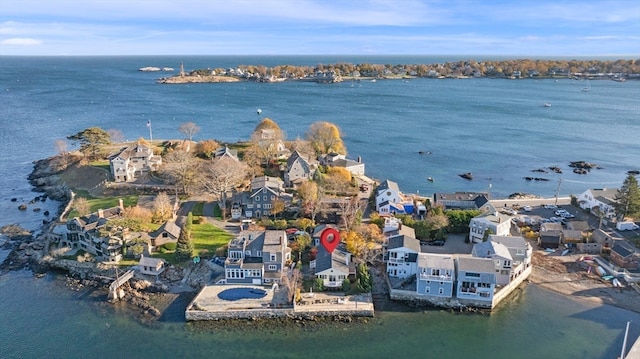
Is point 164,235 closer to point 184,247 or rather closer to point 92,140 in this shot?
point 184,247

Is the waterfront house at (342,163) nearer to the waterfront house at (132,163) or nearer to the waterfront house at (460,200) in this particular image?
the waterfront house at (460,200)

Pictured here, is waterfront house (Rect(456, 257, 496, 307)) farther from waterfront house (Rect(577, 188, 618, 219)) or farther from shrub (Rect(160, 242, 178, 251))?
shrub (Rect(160, 242, 178, 251))

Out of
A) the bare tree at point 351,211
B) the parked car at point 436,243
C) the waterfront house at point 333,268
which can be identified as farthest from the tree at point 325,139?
the waterfront house at point 333,268

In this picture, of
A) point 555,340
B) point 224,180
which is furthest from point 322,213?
point 555,340

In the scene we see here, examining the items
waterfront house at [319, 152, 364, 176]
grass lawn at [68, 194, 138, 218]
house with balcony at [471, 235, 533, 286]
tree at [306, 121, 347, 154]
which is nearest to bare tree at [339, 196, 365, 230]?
house with balcony at [471, 235, 533, 286]

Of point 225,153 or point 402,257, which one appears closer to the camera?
point 402,257

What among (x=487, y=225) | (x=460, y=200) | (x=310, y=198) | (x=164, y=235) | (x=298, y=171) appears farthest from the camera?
(x=298, y=171)

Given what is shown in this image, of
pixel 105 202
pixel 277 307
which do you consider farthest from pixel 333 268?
pixel 105 202
